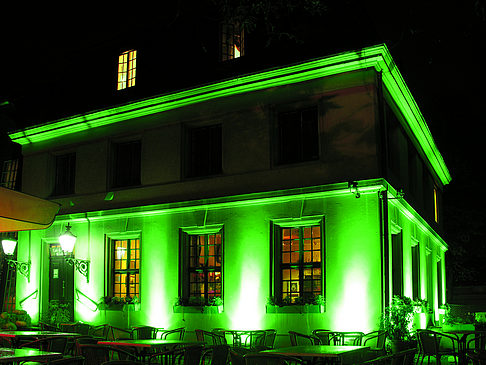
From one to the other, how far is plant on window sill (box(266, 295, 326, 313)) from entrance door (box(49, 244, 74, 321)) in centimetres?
687

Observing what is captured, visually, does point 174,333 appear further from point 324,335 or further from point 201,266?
point 324,335

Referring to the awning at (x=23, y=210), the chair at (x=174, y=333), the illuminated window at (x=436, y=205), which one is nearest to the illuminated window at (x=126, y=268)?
the chair at (x=174, y=333)

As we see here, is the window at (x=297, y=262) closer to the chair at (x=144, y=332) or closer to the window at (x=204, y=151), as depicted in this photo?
the window at (x=204, y=151)

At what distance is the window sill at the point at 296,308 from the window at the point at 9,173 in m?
11.9

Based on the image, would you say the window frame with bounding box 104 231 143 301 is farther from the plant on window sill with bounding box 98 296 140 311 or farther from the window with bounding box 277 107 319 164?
the window with bounding box 277 107 319 164

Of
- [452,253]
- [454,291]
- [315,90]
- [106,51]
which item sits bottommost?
[454,291]

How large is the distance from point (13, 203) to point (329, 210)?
814 centimetres

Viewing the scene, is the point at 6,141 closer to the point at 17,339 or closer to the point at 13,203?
the point at 17,339

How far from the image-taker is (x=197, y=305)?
1561 centimetres

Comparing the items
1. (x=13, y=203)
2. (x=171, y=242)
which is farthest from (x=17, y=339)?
(x=13, y=203)

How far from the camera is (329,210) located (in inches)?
551

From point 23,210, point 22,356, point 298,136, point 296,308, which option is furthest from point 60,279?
point 23,210

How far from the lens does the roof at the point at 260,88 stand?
13984 millimetres

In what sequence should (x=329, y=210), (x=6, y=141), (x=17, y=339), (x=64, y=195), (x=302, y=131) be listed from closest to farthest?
(x=17, y=339) → (x=329, y=210) → (x=302, y=131) → (x=64, y=195) → (x=6, y=141)
